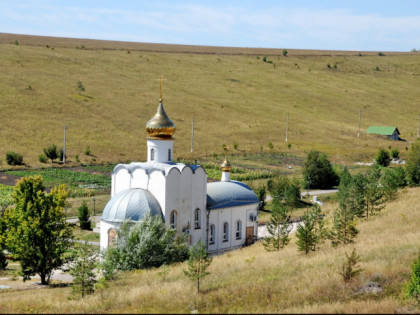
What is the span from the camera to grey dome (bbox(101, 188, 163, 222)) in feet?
95.9

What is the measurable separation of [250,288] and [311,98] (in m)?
99.5

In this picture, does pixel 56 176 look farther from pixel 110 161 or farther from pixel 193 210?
pixel 193 210

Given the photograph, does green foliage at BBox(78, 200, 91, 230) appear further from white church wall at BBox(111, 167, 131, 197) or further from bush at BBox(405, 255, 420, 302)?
bush at BBox(405, 255, 420, 302)

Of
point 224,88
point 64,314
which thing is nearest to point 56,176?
point 64,314

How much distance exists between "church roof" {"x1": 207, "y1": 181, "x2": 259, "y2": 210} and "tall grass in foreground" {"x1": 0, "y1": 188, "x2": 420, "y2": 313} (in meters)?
11.0

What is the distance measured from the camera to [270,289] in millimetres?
16312

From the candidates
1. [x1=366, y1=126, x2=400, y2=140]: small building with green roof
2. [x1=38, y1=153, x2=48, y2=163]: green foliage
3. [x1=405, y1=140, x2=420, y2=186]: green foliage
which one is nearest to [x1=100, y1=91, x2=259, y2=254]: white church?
[x1=405, y1=140, x2=420, y2=186]: green foliage

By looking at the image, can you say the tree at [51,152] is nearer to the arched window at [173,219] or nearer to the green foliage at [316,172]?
the green foliage at [316,172]

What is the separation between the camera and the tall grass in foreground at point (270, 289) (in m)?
14.6

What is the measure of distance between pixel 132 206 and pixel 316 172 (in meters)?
34.0

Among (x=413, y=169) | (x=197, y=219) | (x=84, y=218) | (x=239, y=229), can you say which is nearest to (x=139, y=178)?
(x=197, y=219)

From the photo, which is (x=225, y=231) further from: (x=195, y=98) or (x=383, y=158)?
(x=195, y=98)

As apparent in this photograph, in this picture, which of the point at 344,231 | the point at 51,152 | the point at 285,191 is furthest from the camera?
the point at 51,152

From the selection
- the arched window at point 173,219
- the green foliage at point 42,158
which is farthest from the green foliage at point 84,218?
the green foliage at point 42,158
